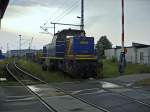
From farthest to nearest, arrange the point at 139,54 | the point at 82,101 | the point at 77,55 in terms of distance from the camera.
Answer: the point at 139,54, the point at 77,55, the point at 82,101

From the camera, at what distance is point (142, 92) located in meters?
18.5

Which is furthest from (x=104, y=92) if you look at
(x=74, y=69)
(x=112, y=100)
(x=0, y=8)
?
(x=74, y=69)

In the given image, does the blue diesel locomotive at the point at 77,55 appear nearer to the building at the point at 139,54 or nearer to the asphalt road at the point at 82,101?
the asphalt road at the point at 82,101

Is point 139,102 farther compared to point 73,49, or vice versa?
point 73,49

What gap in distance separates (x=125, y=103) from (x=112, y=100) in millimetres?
1024

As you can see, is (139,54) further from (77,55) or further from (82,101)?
(82,101)

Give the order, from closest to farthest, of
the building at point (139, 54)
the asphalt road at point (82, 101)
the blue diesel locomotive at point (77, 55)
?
the asphalt road at point (82, 101) → the blue diesel locomotive at point (77, 55) → the building at point (139, 54)

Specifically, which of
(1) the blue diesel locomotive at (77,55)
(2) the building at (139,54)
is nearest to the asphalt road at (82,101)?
(1) the blue diesel locomotive at (77,55)

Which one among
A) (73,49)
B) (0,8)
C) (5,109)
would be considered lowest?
(5,109)

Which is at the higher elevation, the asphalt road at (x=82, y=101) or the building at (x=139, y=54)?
the building at (x=139, y=54)

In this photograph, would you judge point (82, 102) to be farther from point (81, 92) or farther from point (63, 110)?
point (81, 92)

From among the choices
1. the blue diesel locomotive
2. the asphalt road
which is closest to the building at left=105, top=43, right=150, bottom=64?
the blue diesel locomotive

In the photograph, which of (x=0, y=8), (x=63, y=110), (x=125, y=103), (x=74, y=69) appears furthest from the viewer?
(x=74, y=69)

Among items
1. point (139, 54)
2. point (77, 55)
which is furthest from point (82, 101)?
point (139, 54)
